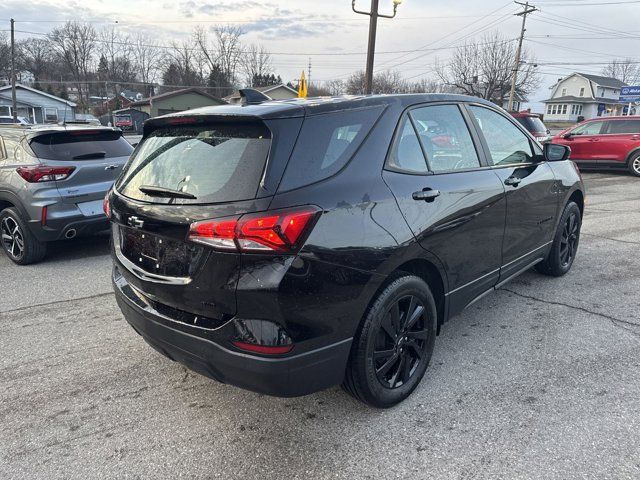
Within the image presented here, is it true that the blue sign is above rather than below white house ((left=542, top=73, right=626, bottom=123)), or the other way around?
below

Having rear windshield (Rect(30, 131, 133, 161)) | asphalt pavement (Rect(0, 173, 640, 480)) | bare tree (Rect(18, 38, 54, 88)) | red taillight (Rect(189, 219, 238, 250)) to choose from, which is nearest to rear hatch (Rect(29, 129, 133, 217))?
rear windshield (Rect(30, 131, 133, 161))

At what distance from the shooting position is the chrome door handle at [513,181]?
356 cm

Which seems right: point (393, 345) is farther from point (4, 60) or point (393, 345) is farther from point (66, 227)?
point (4, 60)

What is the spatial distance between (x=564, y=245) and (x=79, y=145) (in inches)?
221

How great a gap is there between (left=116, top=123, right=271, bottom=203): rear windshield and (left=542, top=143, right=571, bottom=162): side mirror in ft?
9.78

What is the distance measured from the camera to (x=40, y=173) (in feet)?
17.7

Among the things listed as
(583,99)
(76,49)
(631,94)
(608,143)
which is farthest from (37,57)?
(583,99)

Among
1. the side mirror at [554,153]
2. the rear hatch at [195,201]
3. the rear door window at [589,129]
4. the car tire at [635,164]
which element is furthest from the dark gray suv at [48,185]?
the car tire at [635,164]

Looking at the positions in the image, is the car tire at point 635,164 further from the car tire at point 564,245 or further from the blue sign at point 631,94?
the blue sign at point 631,94

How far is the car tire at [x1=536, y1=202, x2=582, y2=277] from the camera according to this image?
464cm

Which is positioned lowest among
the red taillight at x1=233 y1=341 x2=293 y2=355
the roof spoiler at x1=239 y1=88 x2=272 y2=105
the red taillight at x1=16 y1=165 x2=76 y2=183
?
the red taillight at x1=233 y1=341 x2=293 y2=355

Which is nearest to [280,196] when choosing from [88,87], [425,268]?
[425,268]

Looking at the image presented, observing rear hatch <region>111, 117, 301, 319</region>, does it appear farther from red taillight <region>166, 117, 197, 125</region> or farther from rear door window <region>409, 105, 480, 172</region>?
rear door window <region>409, 105, 480, 172</region>

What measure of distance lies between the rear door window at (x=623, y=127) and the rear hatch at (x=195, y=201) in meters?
14.5
